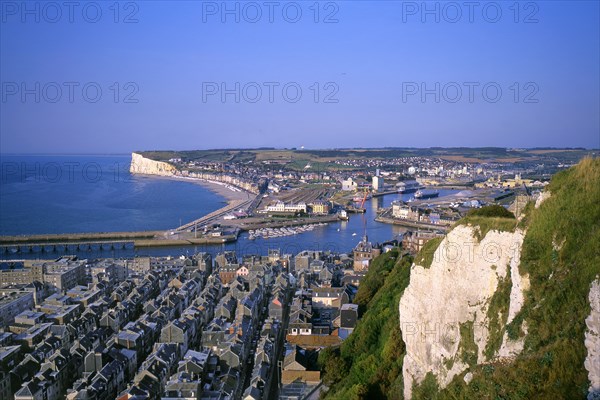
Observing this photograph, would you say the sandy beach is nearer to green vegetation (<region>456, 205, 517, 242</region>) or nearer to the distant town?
the distant town

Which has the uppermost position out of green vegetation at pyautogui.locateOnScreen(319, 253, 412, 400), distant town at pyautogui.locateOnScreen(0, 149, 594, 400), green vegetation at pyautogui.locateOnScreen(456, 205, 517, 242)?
green vegetation at pyautogui.locateOnScreen(456, 205, 517, 242)

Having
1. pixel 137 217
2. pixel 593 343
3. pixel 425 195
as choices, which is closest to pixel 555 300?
pixel 593 343

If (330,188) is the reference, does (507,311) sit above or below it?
above

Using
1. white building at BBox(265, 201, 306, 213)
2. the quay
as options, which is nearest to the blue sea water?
white building at BBox(265, 201, 306, 213)

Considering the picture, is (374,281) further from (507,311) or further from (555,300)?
(555,300)

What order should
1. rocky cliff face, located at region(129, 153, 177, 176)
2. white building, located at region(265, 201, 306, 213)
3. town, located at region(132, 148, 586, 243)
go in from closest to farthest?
1. town, located at region(132, 148, 586, 243)
2. white building, located at region(265, 201, 306, 213)
3. rocky cliff face, located at region(129, 153, 177, 176)

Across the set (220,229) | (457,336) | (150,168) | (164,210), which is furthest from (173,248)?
(150,168)
